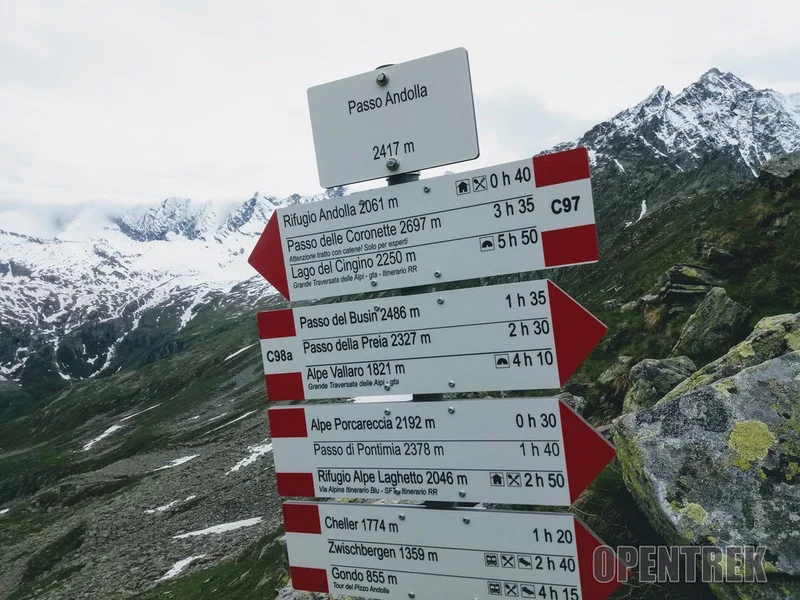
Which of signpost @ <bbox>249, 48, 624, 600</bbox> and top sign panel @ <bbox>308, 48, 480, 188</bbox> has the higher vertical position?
top sign panel @ <bbox>308, 48, 480, 188</bbox>

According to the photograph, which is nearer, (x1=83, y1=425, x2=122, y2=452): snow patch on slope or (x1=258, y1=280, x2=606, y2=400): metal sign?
(x1=258, y1=280, x2=606, y2=400): metal sign

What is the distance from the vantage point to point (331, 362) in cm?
539

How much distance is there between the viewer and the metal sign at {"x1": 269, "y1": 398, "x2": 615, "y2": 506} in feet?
14.6

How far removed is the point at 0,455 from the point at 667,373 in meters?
197

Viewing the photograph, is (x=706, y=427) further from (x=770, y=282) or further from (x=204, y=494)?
(x=204, y=494)

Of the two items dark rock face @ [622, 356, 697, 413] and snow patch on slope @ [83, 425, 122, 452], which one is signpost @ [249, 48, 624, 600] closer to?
dark rock face @ [622, 356, 697, 413]

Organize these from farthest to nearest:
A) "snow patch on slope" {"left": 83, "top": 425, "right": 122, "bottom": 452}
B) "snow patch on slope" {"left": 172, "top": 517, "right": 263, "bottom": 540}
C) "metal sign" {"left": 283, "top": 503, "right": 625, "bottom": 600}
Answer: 1. "snow patch on slope" {"left": 83, "top": 425, "right": 122, "bottom": 452}
2. "snow patch on slope" {"left": 172, "top": 517, "right": 263, "bottom": 540}
3. "metal sign" {"left": 283, "top": 503, "right": 625, "bottom": 600}

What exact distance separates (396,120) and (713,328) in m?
9.38

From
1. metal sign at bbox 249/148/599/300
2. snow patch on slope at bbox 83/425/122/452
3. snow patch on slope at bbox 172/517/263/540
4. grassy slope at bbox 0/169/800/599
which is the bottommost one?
snow patch on slope at bbox 83/425/122/452

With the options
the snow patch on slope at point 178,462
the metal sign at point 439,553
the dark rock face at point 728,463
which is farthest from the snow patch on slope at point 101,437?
the dark rock face at point 728,463

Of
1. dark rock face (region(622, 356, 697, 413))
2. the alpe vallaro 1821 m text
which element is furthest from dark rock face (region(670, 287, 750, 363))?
dark rock face (region(622, 356, 697, 413))

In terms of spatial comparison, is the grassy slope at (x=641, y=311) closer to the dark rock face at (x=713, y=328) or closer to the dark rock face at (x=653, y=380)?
the dark rock face at (x=713, y=328)

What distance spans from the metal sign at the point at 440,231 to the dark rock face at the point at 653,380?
5.56 meters

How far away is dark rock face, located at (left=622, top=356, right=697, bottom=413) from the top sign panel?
624 cm
